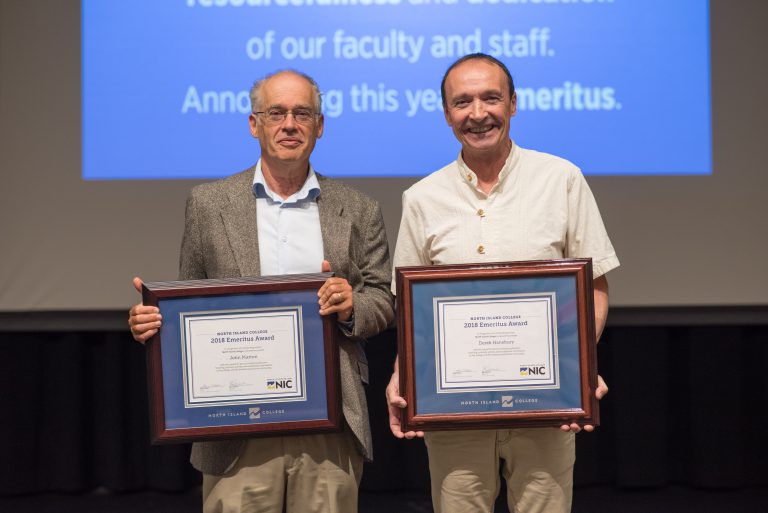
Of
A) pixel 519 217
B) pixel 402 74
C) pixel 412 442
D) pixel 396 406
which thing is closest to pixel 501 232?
pixel 519 217

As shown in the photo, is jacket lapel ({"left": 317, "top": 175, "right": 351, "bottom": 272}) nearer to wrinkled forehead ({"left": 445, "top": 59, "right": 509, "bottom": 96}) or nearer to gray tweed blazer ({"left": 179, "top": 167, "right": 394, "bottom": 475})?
gray tweed blazer ({"left": 179, "top": 167, "right": 394, "bottom": 475})

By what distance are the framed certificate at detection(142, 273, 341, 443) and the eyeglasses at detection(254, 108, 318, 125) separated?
0.40 metres

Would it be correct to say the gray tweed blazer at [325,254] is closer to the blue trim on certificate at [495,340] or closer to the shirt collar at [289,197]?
the shirt collar at [289,197]

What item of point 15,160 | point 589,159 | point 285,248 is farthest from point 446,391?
point 15,160

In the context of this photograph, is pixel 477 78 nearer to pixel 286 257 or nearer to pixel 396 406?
pixel 286 257

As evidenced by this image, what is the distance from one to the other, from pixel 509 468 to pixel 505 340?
35 cm

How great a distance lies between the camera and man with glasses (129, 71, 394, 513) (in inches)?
76.7

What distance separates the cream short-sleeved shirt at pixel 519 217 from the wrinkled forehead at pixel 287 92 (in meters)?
0.39

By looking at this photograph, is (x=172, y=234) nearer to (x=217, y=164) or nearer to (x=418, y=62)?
(x=217, y=164)

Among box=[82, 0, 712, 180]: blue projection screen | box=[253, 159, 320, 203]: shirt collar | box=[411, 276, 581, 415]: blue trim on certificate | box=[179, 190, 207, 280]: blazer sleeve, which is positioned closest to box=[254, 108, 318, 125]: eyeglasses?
box=[253, 159, 320, 203]: shirt collar

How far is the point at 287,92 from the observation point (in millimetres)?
1960

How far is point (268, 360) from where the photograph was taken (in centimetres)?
188

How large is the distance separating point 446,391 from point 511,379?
0.15m

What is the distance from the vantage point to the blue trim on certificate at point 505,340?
1.82 m
